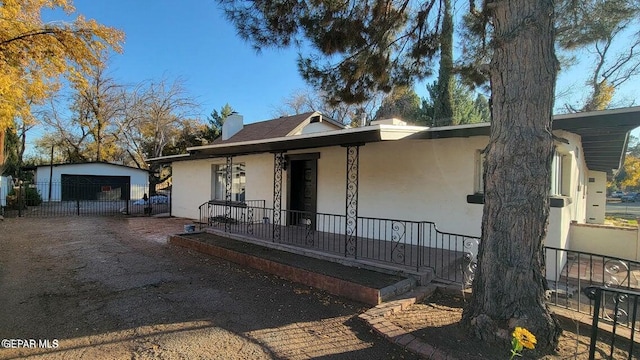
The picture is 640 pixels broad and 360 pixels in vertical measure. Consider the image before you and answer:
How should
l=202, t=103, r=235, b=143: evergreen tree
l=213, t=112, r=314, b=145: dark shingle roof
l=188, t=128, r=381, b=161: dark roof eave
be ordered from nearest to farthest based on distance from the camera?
l=188, t=128, r=381, b=161: dark roof eave, l=213, t=112, r=314, b=145: dark shingle roof, l=202, t=103, r=235, b=143: evergreen tree

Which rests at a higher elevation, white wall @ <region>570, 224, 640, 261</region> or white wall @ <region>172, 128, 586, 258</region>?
white wall @ <region>172, 128, 586, 258</region>

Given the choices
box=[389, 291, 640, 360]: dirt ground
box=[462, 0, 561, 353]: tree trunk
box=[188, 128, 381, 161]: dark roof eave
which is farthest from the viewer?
box=[188, 128, 381, 161]: dark roof eave

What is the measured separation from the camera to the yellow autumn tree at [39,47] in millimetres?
8461

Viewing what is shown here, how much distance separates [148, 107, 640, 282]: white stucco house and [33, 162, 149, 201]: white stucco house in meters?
17.6

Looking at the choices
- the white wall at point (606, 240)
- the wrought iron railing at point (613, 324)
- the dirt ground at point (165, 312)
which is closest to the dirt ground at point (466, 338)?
the wrought iron railing at point (613, 324)

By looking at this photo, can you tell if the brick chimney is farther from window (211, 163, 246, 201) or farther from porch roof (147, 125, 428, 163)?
porch roof (147, 125, 428, 163)

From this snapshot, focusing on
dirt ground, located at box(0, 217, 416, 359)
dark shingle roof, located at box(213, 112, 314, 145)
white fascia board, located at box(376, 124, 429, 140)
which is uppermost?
dark shingle roof, located at box(213, 112, 314, 145)

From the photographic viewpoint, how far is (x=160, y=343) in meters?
3.36

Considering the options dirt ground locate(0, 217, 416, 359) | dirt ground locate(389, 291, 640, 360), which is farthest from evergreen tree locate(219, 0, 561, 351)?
dirt ground locate(0, 217, 416, 359)

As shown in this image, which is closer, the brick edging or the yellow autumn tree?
the brick edging

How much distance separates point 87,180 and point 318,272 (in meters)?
25.2

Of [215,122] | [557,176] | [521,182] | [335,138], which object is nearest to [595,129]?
[557,176]

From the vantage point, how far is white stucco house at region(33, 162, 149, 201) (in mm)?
22812

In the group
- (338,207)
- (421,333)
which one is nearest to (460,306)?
(421,333)
